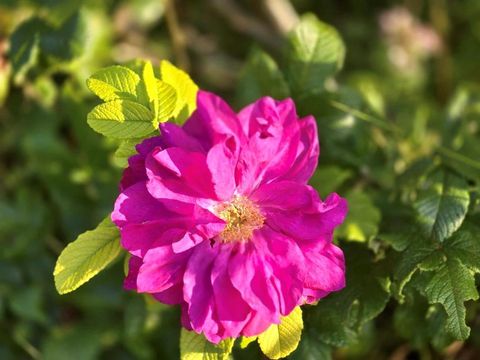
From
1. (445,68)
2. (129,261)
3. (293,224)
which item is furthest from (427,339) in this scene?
(445,68)

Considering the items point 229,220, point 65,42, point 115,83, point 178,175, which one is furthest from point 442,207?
point 65,42

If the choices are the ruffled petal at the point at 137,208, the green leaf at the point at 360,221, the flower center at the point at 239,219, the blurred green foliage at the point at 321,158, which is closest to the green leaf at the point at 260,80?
the blurred green foliage at the point at 321,158

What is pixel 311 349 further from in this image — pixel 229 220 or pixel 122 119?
pixel 122 119

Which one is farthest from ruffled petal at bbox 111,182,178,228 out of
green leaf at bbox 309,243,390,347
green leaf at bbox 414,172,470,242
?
green leaf at bbox 414,172,470,242

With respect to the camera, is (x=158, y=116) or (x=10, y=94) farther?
(x=10, y=94)

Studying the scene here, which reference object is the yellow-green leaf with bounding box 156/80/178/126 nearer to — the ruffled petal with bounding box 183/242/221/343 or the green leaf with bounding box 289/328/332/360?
the ruffled petal with bounding box 183/242/221/343

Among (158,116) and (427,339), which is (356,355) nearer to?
(427,339)
